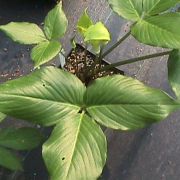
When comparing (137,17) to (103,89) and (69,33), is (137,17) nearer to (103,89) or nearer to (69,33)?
(103,89)

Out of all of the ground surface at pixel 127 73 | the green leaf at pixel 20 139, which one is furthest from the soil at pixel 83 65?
the green leaf at pixel 20 139

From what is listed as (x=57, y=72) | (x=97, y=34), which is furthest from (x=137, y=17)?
(x=57, y=72)

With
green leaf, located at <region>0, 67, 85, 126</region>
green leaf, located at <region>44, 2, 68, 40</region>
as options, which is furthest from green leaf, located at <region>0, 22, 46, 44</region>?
green leaf, located at <region>0, 67, 85, 126</region>

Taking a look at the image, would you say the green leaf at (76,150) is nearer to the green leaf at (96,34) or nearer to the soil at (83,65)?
the green leaf at (96,34)

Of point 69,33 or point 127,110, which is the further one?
point 69,33

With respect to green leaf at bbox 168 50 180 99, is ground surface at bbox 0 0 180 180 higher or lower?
lower

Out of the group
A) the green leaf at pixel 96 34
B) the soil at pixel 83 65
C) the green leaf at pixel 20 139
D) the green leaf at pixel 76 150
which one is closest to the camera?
the green leaf at pixel 76 150

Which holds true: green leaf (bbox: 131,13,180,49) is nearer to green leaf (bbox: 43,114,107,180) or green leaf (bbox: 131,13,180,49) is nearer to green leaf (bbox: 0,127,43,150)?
green leaf (bbox: 43,114,107,180)
